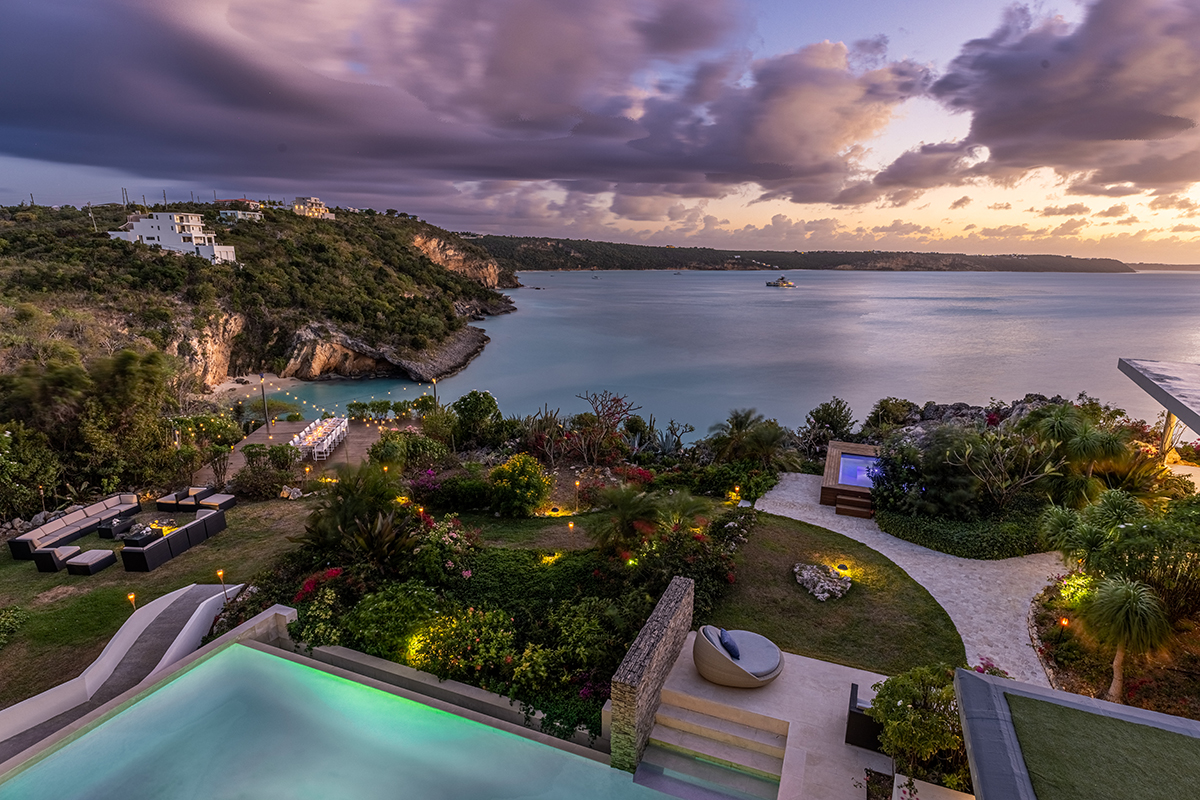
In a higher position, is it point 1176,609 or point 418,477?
point 1176,609

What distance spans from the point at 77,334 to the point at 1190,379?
40.7 m

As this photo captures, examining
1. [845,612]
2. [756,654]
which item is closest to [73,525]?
[756,654]

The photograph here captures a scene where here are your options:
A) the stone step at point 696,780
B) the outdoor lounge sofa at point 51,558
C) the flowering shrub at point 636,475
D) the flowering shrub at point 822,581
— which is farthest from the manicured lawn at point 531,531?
the outdoor lounge sofa at point 51,558

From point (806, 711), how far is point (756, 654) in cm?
73

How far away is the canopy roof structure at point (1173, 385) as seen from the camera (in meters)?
9.20

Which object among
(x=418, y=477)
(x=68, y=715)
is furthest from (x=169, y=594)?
(x=418, y=477)

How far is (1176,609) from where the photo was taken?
6141mm

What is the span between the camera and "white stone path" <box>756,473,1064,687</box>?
22.4 feet

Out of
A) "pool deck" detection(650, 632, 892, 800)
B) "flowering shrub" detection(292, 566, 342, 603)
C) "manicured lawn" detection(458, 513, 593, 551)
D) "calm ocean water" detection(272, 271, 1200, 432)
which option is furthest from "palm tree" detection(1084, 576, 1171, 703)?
"calm ocean water" detection(272, 271, 1200, 432)

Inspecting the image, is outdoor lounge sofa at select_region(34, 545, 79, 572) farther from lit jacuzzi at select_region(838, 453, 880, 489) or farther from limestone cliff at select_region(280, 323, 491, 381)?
limestone cliff at select_region(280, 323, 491, 381)

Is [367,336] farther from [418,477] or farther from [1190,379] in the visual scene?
[1190,379]

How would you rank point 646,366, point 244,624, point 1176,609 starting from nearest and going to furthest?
point 1176,609 < point 244,624 < point 646,366

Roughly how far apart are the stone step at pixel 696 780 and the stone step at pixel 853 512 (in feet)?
22.3

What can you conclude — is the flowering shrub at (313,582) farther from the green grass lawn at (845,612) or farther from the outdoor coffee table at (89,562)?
the green grass lawn at (845,612)
